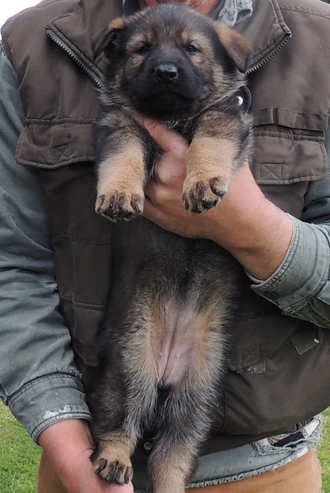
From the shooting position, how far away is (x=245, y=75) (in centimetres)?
222

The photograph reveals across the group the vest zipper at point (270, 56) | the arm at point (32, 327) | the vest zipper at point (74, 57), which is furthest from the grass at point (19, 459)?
the vest zipper at point (270, 56)

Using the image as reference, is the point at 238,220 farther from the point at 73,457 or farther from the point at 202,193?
the point at 73,457

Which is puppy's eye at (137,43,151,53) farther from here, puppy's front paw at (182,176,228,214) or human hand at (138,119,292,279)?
puppy's front paw at (182,176,228,214)

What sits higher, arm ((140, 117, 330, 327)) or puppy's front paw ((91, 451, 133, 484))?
arm ((140, 117, 330, 327))

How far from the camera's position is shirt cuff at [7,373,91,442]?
206cm

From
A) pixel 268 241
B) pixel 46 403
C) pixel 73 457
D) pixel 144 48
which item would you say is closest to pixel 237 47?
pixel 144 48

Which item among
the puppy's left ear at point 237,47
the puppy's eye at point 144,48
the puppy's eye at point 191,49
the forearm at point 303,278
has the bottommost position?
the forearm at point 303,278

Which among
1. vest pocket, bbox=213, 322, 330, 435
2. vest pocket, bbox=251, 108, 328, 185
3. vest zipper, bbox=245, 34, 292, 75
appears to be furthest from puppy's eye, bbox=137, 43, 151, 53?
vest pocket, bbox=213, 322, 330, 435

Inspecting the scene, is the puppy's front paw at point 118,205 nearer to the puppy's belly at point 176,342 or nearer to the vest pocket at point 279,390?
the puppy's belly at point 176,342

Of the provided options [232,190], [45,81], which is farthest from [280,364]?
[45,81]

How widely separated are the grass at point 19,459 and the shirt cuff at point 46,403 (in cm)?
247

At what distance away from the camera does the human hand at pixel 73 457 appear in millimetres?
1949

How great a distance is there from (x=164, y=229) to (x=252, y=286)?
0.42m

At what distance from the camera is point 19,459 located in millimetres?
4559
